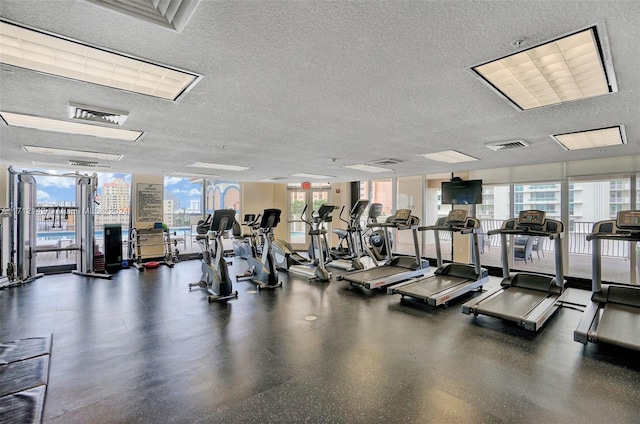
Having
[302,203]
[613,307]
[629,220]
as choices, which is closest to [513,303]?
[613,307]

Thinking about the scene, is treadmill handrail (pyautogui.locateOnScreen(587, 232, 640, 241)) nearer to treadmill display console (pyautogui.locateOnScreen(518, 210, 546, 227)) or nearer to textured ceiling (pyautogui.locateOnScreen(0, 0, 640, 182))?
treadmill display console (pyautogui.locateOnScreen(518, 210, 546, 227))

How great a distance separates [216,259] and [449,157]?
186 inches

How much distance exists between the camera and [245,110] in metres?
3.06

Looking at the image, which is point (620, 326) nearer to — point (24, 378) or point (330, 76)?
point (330, 76)

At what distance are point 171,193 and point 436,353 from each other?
8.44 m

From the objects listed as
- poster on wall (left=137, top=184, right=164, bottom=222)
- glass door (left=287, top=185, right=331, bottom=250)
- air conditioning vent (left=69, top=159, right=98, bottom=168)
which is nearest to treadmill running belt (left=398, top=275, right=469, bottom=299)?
glass door (left=287, top=185, right=331, bottom=250)

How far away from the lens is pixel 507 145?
462cm

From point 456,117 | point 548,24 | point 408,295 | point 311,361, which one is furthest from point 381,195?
point 548,24

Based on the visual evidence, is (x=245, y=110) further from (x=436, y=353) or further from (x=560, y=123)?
(x=560, y=123)

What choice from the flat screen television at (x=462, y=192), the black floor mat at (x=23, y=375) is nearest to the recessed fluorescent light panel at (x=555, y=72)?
the black floor mat at (x=23, y=375)

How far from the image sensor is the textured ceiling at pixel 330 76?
1536 millimetres

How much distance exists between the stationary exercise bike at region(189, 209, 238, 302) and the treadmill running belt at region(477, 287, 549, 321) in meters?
3.92

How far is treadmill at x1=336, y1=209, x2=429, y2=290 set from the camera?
5.95 m

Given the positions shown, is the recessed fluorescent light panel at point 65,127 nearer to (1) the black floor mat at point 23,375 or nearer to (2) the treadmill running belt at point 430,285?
(1) the black floor mat at point 23,375
